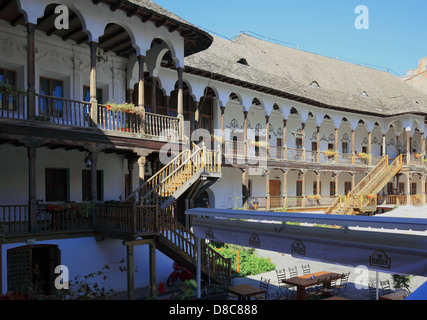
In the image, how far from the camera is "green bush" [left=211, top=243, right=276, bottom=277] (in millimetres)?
15116

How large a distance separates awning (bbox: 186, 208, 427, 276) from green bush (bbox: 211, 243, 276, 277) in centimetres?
691

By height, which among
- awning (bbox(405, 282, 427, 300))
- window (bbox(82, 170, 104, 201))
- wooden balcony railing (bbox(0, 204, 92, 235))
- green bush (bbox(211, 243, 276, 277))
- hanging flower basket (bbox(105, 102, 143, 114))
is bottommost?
green bush (bbox(211, 243, 276, 277))

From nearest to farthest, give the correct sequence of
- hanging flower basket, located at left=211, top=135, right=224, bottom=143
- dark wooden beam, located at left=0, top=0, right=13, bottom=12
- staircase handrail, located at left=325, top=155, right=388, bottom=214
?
dark wooden beam, located at left=0, top=0, right=13, bottom=12 → hanging flower basket, located at left=211, top=135, right=224, bottom=143 → staircase handrail, located at left=325, top=155, right=388, bottom=214

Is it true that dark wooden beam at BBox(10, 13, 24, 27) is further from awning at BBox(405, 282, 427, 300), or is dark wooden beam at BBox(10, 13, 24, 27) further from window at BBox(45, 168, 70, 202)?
awning at BBox(405, 282, 427, 300)

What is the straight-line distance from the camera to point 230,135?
934 inches

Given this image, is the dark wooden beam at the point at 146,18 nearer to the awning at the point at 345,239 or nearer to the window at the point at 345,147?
the awning at the point at 345,239

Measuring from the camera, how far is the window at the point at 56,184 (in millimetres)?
14961

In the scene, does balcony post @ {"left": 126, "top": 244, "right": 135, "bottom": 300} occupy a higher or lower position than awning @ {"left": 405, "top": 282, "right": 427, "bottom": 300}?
lower

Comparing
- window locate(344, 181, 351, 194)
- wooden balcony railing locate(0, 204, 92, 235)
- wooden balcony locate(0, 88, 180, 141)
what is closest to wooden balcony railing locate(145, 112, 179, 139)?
wooden balcony locate(0, 88, 180, 141)

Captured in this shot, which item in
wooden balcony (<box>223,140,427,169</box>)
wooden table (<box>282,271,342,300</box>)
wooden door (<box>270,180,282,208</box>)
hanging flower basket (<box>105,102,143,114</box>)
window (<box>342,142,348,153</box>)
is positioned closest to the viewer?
wooden table (<box>282,271,342,300</box>)

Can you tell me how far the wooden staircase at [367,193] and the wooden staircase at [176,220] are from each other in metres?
13.0

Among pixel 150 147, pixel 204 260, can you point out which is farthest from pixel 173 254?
pixel 150 147
